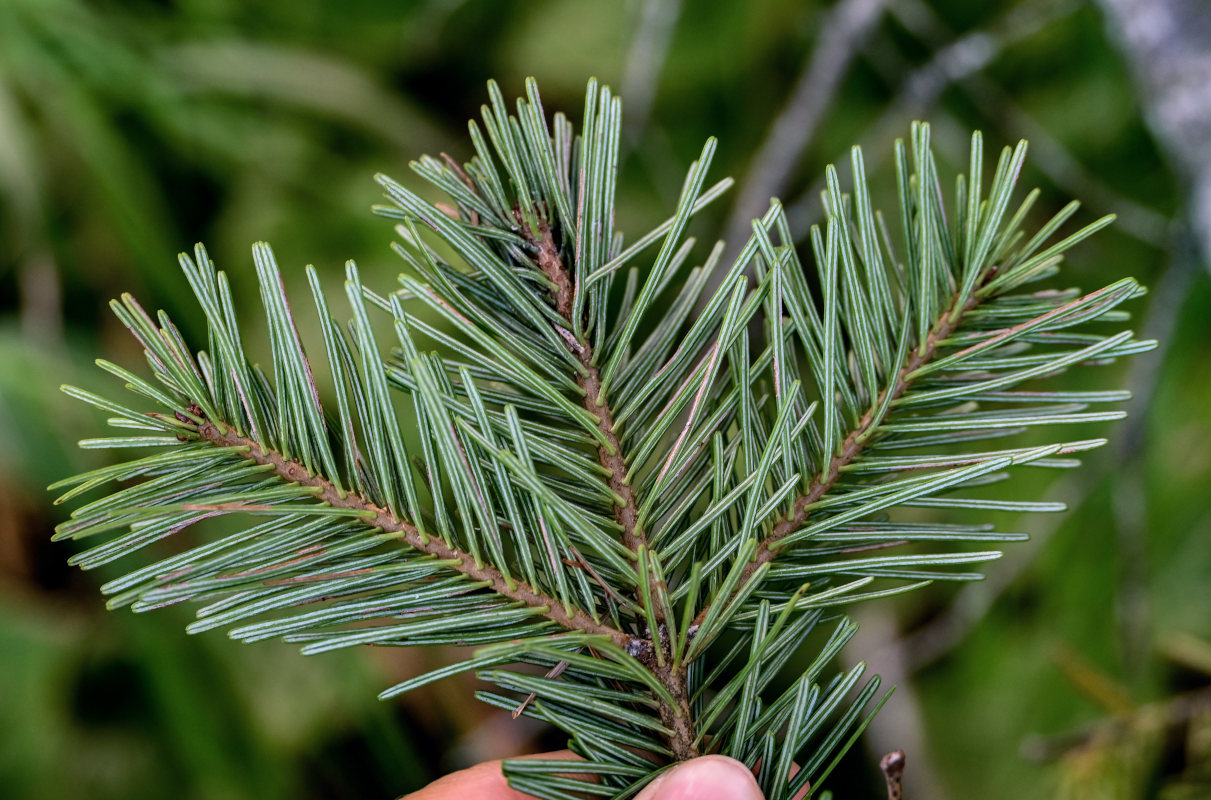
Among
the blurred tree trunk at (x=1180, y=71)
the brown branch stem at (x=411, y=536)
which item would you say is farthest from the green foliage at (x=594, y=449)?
the blurred tree trunk at (x=1180, y=71)

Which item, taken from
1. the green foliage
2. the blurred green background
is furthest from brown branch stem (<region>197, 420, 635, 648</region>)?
the blurred green background

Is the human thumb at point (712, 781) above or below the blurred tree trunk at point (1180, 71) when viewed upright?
below

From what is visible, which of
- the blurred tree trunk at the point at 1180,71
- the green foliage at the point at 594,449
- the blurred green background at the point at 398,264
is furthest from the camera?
the blurred green background at the point at 398,264

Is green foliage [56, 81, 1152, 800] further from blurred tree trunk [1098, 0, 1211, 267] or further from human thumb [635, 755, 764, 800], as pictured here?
blurred tree trunk [1098, 0, 1211, 267]

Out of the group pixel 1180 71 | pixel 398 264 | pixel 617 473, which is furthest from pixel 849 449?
pixel 398 264

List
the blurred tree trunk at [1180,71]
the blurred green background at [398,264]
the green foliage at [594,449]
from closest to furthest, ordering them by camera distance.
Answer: the green foliage at [594,449], the blurred tree trunk at [1180,71], the blurred green background at [398,264]

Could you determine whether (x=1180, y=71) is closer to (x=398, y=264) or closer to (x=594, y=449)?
(x=594, y=449)

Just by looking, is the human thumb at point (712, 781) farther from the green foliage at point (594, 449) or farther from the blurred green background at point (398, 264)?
the blurred green background at point (398, 264)

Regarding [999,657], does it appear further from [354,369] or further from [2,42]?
[2,42]
